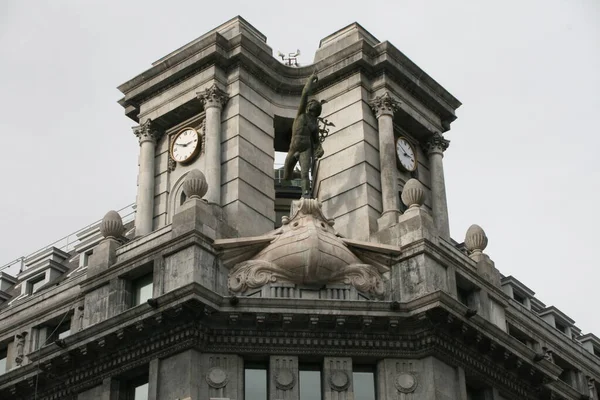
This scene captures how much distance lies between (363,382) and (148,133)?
1673 centimetres

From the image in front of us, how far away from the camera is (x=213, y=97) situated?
6544cm

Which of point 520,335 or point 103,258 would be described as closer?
point 103,258

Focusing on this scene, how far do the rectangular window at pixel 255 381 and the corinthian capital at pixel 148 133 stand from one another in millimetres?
14471

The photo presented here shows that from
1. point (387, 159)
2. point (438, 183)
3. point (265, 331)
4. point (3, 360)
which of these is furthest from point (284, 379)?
point (3, 360)

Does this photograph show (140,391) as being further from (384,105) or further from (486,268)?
(384,105)

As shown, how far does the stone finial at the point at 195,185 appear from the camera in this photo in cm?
6038

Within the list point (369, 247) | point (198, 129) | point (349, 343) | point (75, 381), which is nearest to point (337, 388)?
point (349, 343)

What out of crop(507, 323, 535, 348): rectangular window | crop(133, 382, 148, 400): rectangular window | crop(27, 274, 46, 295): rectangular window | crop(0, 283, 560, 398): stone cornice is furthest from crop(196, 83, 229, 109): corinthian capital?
crop(27, 274, 46, 295): rectangular window

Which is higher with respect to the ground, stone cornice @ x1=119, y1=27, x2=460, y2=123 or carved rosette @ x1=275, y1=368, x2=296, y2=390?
stone cornice @ x1=119, y1=27, x2=460, y2=123

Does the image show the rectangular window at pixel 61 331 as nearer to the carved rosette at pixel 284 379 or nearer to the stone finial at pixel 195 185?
the stone finial at pixel 195 185

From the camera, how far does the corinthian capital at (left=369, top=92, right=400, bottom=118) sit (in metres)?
66.5

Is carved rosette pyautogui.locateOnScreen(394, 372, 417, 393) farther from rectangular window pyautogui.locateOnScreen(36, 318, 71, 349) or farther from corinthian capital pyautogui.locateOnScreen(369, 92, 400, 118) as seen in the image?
rectangular window pyautogui.locateOnScreen(36, 318, 71, 349)

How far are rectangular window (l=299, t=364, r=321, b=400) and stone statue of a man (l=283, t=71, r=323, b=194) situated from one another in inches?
368

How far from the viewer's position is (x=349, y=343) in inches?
2258
